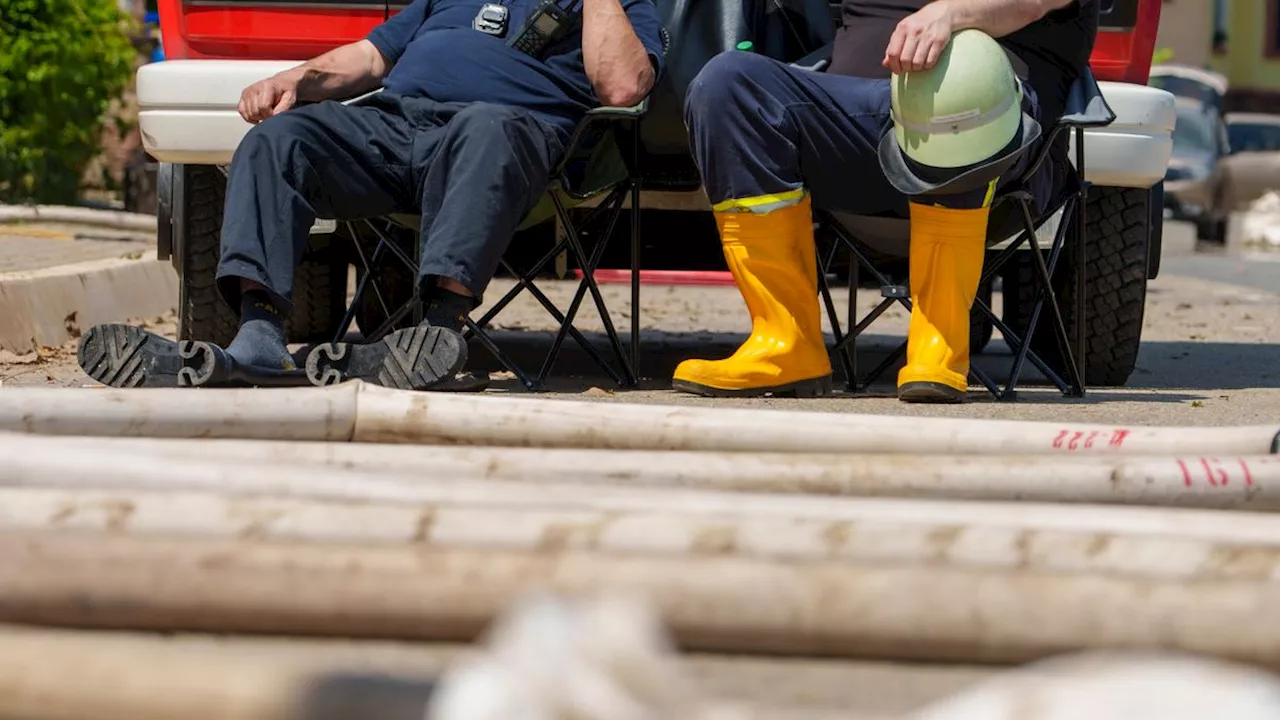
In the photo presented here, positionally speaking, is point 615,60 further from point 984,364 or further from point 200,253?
point 984,364

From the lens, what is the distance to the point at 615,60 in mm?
4504

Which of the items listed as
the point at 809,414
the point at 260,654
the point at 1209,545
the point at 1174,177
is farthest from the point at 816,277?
the point at 1174,177

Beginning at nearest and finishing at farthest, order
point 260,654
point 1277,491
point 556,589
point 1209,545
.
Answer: point 260,654
point 556,589
point 1209,545
point 1277,491

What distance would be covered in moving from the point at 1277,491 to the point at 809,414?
2.27ft

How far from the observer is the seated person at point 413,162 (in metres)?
4.09

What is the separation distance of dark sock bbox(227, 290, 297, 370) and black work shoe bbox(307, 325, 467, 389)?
0.32 feet

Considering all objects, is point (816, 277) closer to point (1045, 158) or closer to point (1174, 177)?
point (1045, 158)

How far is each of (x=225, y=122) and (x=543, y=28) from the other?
83 cm

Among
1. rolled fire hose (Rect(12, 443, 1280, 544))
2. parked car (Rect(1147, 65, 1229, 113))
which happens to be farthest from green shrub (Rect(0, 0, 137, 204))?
parked car (Rect(1147, 65, 1229, 113))

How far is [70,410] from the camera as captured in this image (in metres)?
2.80

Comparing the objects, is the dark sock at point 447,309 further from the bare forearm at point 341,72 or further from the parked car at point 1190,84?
the parked car at point 1190,84

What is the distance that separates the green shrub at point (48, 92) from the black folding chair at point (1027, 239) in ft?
24.4

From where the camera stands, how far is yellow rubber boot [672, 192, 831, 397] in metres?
4.34

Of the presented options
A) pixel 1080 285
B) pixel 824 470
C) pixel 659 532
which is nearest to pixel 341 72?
pixel 1080 285
